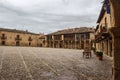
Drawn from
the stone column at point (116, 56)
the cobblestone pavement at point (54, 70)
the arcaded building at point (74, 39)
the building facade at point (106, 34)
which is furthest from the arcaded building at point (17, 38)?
the stone column at point (116, 56)

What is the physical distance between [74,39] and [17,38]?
995 inches

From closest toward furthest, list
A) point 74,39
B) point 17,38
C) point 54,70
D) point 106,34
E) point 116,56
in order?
point 116,56 < point 54,70 < point 106,34 < point 74,39 < point 17,38

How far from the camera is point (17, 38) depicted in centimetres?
6925

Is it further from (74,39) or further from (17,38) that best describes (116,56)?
(17,38)

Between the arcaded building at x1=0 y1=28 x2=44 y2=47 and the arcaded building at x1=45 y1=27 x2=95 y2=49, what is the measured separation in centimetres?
1094

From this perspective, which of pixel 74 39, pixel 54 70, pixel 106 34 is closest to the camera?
pixel 54 70

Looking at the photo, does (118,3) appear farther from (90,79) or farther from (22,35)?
(22,35)

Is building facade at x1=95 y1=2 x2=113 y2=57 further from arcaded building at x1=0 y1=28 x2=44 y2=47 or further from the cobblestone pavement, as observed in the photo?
arcaded building at x1=0 y1=28 x2=44 y2=47

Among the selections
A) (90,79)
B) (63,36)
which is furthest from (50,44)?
(90,79)

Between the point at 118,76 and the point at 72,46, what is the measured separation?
170 feet

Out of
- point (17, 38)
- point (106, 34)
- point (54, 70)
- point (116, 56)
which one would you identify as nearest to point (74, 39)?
point (17, 38)

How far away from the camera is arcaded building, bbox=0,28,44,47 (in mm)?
66000

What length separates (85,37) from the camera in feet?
173

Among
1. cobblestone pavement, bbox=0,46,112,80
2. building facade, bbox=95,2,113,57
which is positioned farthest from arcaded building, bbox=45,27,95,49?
cobblestone pavement, bbox=0,46,112,80
